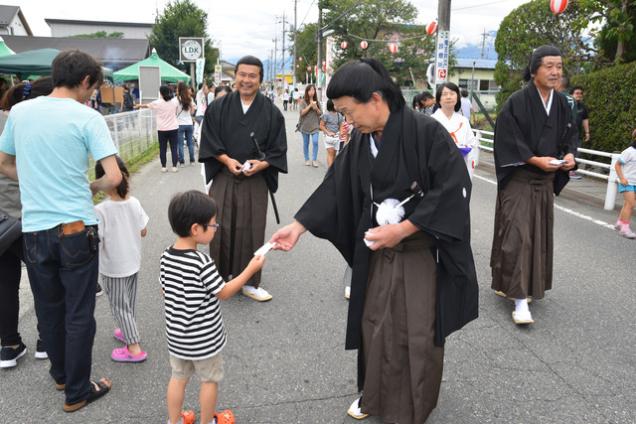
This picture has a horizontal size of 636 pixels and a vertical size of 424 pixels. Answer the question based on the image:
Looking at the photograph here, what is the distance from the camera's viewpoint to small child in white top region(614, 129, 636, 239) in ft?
21.1

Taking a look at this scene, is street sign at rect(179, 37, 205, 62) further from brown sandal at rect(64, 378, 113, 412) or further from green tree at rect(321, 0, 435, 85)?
green tree at rect(321, 0, 435, 85)

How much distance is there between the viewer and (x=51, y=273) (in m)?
2.66

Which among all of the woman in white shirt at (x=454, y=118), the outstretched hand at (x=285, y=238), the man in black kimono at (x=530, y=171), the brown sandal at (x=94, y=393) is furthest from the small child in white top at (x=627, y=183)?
the brown sandal at (x=94, y=393)

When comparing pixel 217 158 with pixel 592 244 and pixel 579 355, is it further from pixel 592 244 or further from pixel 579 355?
pixel 592 244

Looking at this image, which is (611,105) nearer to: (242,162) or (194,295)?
(242,162)

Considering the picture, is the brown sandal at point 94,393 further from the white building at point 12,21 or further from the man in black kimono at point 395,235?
the white building at point 12,21

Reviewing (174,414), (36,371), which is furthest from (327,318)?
(36,371)

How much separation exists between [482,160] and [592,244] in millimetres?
7322

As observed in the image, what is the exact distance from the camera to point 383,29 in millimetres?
46250

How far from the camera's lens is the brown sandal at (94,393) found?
280cm

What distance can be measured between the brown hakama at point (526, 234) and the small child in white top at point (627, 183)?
3101 millimetres

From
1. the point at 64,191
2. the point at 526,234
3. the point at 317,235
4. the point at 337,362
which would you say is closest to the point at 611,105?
the point at 526,234

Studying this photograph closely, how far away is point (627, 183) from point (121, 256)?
19.7 feet

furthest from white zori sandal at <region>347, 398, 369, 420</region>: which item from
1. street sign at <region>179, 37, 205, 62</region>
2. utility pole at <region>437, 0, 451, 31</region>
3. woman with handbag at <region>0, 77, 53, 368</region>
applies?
street sign at <region>179, 37, 205, 62</region>
